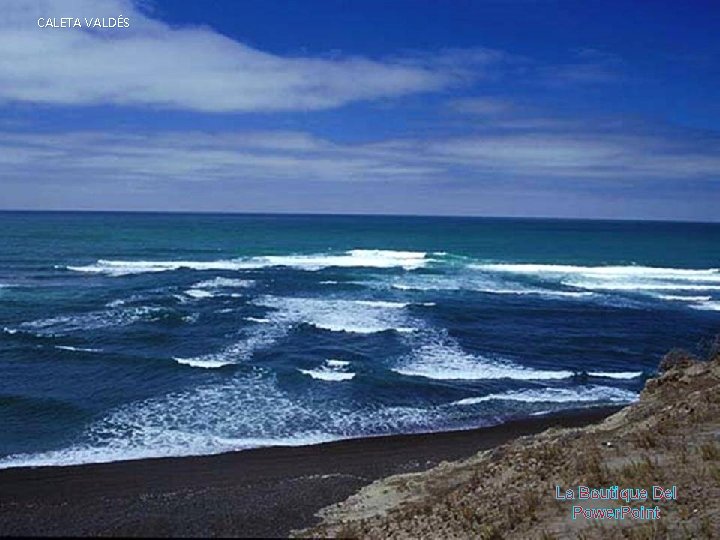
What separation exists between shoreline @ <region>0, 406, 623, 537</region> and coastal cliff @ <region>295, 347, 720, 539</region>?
3.69ft

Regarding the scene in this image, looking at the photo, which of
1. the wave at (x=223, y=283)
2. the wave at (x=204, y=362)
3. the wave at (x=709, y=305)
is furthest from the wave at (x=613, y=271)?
the wave at (x=204, y=362)

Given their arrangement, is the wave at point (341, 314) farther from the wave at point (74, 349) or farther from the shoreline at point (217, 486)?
the shoreline at point (217, 486)

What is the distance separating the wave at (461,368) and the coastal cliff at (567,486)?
28.3ft

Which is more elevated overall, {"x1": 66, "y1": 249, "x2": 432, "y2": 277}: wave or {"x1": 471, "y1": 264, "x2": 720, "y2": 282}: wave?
{"x1": 471, "y1": 264, "x2": 720, "y2": 282}: wave

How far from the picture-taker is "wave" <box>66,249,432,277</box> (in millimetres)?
51688

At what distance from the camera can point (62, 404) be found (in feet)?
61.5

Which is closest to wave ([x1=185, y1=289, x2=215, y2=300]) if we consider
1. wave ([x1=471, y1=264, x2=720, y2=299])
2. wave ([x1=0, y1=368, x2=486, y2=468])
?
wave ([x1=0, y1=368, x2=486, y2=468])

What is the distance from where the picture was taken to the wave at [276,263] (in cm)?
5169

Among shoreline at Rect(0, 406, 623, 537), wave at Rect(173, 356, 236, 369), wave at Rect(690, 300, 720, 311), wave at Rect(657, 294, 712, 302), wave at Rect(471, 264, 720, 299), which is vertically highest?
wave at Rect(471, 264, 720, 299)

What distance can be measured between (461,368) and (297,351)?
6.64m

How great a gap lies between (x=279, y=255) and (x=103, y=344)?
4618 cm

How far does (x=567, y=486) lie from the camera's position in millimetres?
9453

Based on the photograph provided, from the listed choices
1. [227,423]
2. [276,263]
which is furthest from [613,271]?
[227,423]

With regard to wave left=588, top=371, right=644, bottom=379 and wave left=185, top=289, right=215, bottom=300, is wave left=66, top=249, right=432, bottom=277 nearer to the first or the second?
wave left=185, top=289, right=215, bottom=300
